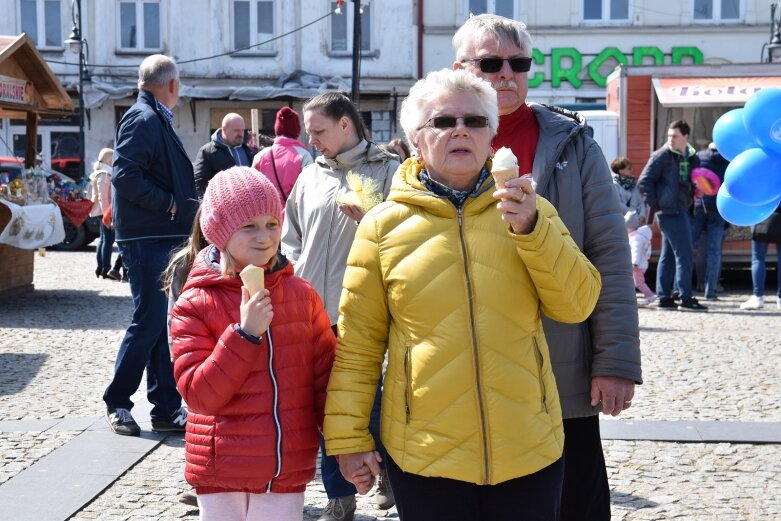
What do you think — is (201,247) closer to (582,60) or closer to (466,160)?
(466,160)

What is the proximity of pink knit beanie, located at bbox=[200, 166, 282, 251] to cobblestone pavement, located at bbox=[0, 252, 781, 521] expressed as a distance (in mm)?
1941

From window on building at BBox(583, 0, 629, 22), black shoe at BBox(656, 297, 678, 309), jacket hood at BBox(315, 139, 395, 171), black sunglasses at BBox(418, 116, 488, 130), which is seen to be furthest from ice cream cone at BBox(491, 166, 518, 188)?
window on building at BBox(583, 0, 629, 22)

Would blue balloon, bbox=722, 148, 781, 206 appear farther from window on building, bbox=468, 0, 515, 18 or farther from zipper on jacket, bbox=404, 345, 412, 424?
window on building, bbox=468, 0, 515, 18

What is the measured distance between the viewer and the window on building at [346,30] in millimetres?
29750

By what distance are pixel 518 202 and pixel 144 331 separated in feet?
13.4

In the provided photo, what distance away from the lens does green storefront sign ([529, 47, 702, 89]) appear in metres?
28.9

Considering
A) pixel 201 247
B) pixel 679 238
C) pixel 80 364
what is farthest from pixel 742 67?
pixel 201 247

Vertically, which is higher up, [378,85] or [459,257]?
[378,85]

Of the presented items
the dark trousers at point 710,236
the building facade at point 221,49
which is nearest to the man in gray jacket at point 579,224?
the dark trousers at point 710,236

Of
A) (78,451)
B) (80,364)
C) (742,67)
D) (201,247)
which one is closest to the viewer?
(201,247)

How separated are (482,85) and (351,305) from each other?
2.21ft

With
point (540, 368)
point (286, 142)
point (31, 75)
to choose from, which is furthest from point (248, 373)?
Answer: point (31, 75)

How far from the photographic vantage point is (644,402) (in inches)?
287

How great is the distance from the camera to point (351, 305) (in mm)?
2984
